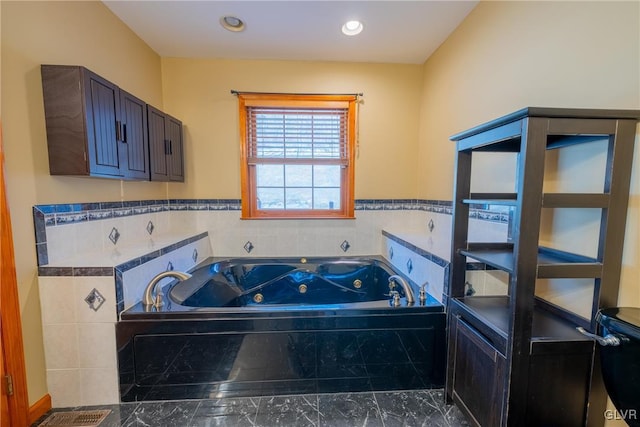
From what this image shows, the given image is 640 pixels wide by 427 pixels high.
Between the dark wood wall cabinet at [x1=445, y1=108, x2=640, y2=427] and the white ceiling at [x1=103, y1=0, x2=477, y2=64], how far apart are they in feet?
4.27

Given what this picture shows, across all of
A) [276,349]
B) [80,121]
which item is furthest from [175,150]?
[276,349]

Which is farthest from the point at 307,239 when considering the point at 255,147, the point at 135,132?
the point at 135,132

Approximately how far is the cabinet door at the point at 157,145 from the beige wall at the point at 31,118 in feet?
1.48

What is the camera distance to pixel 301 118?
2670 millimetres

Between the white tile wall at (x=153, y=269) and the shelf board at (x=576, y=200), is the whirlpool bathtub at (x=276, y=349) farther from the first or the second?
the shelf board at (x=576, y=200)

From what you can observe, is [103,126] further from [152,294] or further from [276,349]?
[276,349]

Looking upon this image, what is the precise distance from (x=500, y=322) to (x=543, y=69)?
1.25 meters

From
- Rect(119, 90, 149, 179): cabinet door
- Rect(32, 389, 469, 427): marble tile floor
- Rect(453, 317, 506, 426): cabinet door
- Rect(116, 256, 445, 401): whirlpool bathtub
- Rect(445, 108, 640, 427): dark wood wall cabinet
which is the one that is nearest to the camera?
Rect(445, 108, 640, 427): dark wood wall cabinet

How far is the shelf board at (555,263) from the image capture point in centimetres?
101

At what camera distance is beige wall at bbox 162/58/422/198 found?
258 cm

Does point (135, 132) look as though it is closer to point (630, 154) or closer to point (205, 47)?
point (205, 47)

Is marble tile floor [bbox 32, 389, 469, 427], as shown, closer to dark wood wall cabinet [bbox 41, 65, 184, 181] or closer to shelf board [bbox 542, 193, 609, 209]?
shelf board [bbox 542, 193, 609, 209]

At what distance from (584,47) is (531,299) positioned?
1095mm

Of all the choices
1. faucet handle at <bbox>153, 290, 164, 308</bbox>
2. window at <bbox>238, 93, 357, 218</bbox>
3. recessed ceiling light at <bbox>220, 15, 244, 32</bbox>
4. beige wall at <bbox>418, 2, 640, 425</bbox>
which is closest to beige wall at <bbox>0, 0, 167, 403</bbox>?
faucet handle at <bbox>153, 290, 164, 308</bbox>
